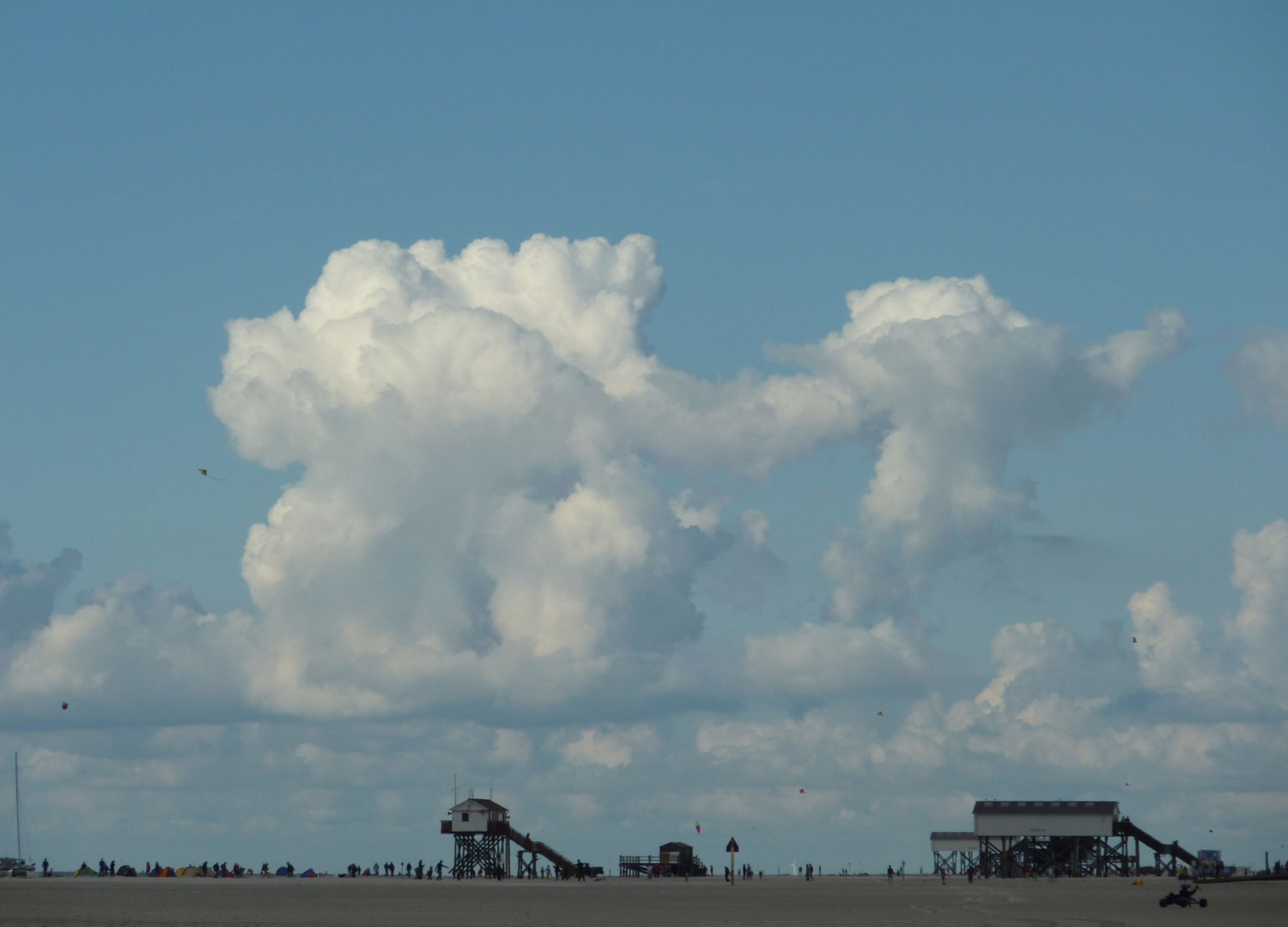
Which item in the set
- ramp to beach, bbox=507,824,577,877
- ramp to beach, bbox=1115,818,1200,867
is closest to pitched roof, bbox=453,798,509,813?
ramp to beach, bbox=507,824,577,877

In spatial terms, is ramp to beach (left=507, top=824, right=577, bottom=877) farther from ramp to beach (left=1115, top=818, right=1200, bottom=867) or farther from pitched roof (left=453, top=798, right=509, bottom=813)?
Result: ramp to beach (left=1115, top=818, right=1200, bottom=867)

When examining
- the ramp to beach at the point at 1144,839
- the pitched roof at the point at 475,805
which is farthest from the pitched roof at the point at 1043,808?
the pitched roof at the point at 475,805

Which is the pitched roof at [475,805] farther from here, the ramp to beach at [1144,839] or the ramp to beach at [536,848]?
the ramp to beach at [1144,839]

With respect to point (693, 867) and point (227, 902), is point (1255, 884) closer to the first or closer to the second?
point (693, 867)

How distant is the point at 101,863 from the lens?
109 metres

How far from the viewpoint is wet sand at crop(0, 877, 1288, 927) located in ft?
144

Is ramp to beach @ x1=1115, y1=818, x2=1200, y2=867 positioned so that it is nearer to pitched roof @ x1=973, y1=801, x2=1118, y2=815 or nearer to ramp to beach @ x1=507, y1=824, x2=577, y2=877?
pitched roof @ x1=973, y1=801, x2=1118, y2=815

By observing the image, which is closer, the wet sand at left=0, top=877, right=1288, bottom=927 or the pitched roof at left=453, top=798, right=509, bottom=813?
the wet sand at left=0, top=877, right=1288, bottom=927

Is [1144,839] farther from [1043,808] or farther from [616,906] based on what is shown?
[616,906]

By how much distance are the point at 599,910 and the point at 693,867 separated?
61.9 m

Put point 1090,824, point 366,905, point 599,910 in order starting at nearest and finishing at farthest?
point 599,910 < point 366,905 < point 1090,824

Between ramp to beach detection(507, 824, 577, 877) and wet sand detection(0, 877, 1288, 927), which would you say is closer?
wet sand detection(0, 877, 1288, 927)

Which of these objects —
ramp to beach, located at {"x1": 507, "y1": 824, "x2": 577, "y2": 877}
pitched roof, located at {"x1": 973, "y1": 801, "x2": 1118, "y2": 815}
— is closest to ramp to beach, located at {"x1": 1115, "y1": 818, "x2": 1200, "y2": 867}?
pitched roof, located at {"x1": 973, "y1": 801, "x2": 1118, "y2": 815}

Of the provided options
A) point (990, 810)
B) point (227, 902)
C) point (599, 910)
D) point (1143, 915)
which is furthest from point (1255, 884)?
point (227, 902)
